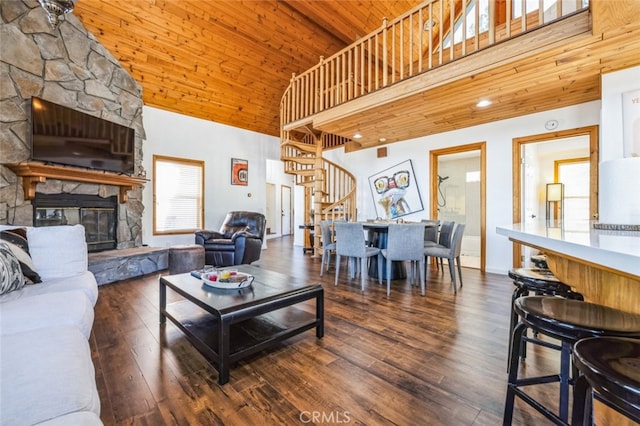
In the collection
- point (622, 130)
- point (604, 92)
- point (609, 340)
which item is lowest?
point (609, 340)

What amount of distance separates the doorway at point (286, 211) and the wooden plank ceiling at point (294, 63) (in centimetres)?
414

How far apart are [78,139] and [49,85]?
75cm

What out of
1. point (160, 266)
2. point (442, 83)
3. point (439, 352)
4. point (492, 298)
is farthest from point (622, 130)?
point (160, 266)

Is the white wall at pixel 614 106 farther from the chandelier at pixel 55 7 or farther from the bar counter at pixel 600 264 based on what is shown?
the chandelier at pixel 55 7

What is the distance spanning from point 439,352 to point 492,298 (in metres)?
1.58

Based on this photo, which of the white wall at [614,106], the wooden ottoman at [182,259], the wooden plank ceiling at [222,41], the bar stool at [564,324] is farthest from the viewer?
the wooden plank ceiling at [222,41]

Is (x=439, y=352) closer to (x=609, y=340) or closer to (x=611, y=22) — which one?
(x=609, y=340)

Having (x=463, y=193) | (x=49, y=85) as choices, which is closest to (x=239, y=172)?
(x=49, y=85)

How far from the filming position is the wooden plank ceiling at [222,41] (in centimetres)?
418

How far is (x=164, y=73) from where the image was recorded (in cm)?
487

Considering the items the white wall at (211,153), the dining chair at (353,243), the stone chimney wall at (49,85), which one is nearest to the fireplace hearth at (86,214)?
the stone chimney wall at (49,85)

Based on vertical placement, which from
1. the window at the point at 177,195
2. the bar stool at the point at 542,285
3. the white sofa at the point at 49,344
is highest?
the window at the point at 177,195

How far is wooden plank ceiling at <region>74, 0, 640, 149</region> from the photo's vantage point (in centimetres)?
278

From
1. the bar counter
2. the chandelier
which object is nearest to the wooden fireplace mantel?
the chandelier
